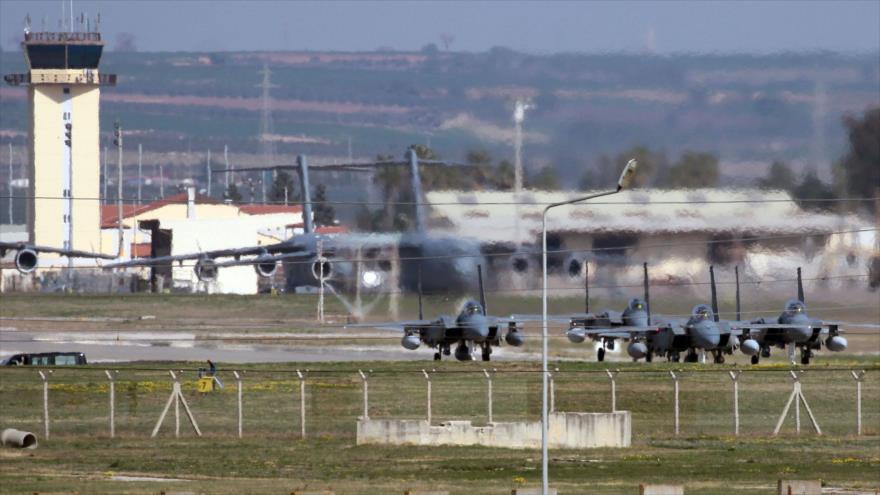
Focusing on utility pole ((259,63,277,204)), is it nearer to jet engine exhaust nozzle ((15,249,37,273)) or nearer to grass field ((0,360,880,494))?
jet engine exhaust nozzle ((15,249,37,273))

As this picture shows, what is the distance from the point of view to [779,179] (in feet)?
179

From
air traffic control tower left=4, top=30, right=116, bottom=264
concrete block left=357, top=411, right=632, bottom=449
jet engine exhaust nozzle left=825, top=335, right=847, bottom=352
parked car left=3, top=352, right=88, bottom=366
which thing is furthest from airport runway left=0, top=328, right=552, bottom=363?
air traffic control tower left=4, top=30, right=116, bottom=264

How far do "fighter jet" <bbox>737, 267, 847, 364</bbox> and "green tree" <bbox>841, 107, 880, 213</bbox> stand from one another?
3.21 meters

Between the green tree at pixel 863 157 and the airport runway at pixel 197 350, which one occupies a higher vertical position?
the green tree at pixel 863 157

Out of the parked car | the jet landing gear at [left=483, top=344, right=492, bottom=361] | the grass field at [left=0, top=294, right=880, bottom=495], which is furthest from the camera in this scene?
the parked car

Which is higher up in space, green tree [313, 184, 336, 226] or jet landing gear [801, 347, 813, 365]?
green tree [313, 184, 336, 226]

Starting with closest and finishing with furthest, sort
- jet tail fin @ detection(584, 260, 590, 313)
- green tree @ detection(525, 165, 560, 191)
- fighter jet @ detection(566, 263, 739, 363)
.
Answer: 1. fighter jet @ detection(566, 263, 739, 363)
2. green tree @ detection(525, 165, 560, 191)
3. jet tail fin @ detection(584, 260, 590, 313)

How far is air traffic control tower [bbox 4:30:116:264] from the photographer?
14875 cm

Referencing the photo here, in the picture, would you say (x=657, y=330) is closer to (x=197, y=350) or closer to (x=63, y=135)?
(x=197, y=350)

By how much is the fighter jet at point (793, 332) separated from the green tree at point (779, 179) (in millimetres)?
2622

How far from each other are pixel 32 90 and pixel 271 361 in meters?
85.9

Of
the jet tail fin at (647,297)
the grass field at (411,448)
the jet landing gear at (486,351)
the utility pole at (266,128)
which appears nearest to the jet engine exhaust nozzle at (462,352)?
the jet landing gear at (486,351)

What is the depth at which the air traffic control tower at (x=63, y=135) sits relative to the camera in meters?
149

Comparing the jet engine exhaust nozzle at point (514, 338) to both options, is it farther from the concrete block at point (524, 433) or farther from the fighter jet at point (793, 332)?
the fighter jet at point (793, 332)
